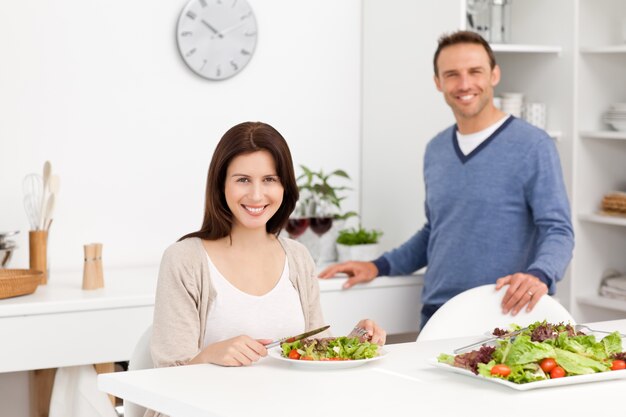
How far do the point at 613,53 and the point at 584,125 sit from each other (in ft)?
0.99

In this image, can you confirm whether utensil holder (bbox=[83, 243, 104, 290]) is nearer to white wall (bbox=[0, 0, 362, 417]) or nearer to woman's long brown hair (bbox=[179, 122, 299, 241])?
white wall (bbox=[0, 0, 362, 417])

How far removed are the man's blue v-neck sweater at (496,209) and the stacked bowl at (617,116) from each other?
78 cm

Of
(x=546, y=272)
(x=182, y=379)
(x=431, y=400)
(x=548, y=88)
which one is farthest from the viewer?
(x=548, y=88)

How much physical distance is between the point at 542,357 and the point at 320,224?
5.76ft

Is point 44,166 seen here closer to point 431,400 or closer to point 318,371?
point 318,371

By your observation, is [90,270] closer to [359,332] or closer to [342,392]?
[359,332]

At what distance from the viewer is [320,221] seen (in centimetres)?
342

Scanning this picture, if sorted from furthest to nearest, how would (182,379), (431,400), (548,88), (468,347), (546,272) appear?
(548,88) → (546,272) → (468,347) → (182,379) → (431,400)

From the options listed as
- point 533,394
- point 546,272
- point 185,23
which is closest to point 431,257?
point 546,272

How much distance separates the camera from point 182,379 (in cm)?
177

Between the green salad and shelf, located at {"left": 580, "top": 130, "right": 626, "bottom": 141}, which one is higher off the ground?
shelf, located at {"left": 580, "top": 130, "right": 626, "bottom": 141}

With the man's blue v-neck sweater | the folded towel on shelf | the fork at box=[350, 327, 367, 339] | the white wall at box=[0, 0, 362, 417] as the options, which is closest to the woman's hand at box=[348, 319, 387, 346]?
the fork at box=[350, 327, 367, 339]

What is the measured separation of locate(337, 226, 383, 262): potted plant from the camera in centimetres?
347

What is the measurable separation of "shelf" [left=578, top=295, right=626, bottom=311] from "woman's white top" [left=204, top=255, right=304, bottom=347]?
176cm
